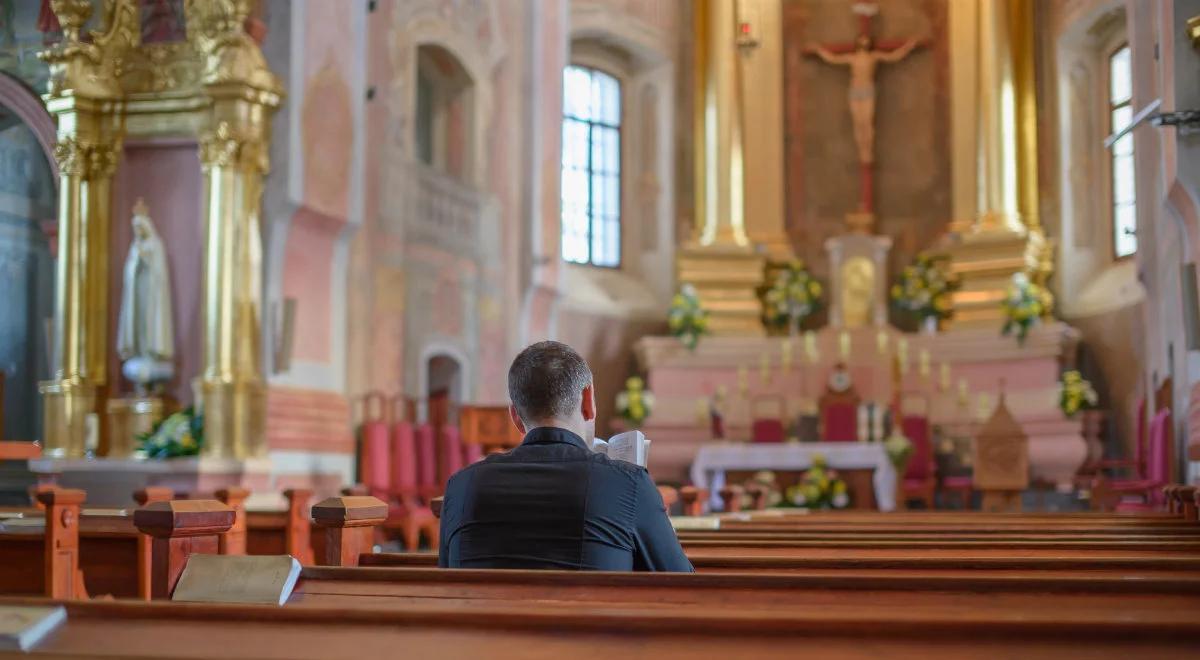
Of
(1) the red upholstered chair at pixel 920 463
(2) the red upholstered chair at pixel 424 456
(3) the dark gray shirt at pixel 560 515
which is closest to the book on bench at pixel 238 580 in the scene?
(3) the dark gray shirt at pixel 560 515

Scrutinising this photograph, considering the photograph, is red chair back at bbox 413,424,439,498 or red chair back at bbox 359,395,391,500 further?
red chair back at bbox 413,424,439,498

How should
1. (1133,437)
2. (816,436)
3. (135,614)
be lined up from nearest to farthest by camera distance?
(135,614)
(1133,437)
(816,436)

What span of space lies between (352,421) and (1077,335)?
7766 mm

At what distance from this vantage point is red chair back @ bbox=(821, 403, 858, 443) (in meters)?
14.8

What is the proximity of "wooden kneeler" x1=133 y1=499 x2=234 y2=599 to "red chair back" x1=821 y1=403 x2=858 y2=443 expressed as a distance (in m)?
12.2

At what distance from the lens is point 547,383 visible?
3.15m

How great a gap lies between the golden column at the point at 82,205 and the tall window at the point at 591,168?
292 inches

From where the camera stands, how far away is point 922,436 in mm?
14781

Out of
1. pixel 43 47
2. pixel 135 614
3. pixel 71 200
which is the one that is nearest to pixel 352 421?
pixel 71 200

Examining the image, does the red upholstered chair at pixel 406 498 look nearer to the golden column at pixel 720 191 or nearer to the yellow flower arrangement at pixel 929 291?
the golden column at pixel 720 191

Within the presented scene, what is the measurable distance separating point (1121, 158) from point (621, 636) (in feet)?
49.5

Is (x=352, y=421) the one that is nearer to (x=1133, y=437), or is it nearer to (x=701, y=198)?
(x=701, y=198)

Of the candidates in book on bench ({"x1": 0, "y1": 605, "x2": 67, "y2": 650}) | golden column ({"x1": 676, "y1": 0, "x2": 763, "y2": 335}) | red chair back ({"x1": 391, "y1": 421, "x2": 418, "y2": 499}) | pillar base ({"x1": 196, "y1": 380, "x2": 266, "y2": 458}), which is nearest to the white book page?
book on bench ({"x1": 0, "y1": 605, "x2": 67, "y2": 650})

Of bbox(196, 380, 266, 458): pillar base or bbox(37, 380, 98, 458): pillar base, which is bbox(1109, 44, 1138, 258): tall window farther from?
bbox(37, 380, 98, 458): pillar base
